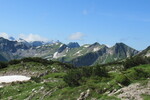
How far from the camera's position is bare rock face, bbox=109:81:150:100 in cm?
2498

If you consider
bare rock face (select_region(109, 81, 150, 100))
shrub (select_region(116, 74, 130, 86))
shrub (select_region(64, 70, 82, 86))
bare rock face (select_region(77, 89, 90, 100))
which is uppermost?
shrub (select_region(64, 70, 82, 86))

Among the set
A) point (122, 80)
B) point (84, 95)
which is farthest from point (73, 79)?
point (122, 80)

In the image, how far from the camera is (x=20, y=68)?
201 ft

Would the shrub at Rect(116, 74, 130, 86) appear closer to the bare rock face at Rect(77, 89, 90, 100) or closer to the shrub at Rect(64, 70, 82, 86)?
the bare rock face at Rect(77, 89, 90, 100)

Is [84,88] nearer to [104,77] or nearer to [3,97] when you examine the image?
[104,77]

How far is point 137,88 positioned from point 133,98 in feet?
8.47

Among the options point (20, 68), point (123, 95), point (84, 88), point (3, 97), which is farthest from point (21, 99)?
point (20, 68)

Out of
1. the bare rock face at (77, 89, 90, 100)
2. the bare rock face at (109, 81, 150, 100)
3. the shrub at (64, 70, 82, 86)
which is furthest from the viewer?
the shrub at (64, 70, 82, 86)

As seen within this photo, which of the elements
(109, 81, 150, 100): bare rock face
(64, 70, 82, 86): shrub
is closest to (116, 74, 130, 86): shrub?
(109, 81, 150, 100): bare rock face

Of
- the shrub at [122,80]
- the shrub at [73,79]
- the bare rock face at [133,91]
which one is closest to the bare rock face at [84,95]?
the bare rock face at [133,91]

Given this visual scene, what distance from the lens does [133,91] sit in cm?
2622

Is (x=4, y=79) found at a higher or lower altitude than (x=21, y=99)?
higher

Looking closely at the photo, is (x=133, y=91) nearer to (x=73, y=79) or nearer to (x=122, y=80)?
(x=122, y=80)

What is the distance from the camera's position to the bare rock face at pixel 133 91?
24984mm
